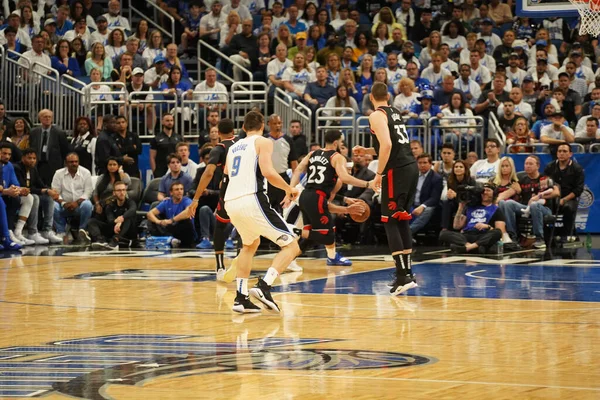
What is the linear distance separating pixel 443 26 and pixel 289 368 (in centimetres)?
1768

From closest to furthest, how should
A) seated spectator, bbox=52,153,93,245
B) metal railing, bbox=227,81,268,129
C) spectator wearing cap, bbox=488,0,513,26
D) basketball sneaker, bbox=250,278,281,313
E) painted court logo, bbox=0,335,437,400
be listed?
painted court logo, bbox=0,335,437,400, basketball sneaker, bbox=250,278,281,313, seated spectator, bbox=52,153,93,245, metal railing, bbox=227,81,268,129, spectator wearing cap, bbox=488,0,513,26

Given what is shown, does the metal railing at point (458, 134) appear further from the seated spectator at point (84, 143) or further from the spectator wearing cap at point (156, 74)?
the seated spectator at point (84, 143)

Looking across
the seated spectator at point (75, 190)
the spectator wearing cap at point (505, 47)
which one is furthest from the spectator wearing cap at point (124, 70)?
the spectator wearing cap at point (505, 47)

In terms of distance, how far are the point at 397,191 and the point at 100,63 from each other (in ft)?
39.1

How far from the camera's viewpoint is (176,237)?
1998 centimetres

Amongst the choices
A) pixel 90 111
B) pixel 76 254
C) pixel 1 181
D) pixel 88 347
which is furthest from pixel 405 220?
pixel 90 111

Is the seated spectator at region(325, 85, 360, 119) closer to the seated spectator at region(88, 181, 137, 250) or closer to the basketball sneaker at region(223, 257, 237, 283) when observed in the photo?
the seated spectator at region(88, 181, 137, 250)

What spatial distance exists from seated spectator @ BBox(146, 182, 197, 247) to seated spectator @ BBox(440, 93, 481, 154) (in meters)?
4.80

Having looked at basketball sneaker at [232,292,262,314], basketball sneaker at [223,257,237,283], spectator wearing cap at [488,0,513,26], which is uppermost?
spectator wearing cap at [488,0,513,26]

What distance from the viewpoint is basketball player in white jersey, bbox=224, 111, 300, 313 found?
11242 millimetres

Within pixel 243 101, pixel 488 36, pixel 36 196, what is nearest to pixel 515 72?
pixel 488 36

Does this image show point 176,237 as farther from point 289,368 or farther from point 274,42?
point 289,368

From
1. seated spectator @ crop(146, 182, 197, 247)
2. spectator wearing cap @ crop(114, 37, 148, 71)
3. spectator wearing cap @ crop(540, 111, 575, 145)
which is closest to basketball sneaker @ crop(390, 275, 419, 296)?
seated spectator @ crop(146, 182, 197, 247)

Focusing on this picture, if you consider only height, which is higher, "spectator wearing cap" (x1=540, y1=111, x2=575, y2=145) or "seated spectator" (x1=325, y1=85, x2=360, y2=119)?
"seated spectator" (x1=325, y1=85, x2=360, y2=119)
